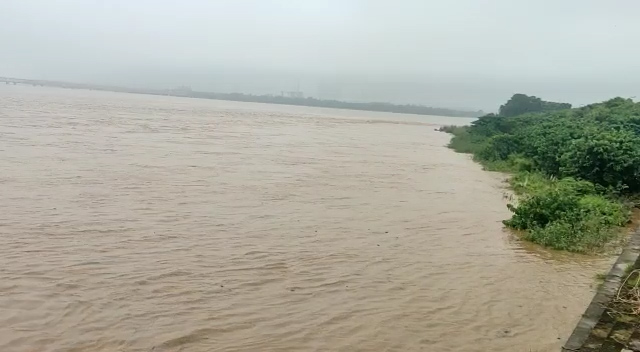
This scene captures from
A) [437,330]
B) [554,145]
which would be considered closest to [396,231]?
[437,330]

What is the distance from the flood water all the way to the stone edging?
1.37 feet

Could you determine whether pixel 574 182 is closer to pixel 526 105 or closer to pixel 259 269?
pixel 259 269

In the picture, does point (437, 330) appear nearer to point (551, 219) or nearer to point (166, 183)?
point (551, 219)

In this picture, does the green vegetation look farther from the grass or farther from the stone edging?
the stone edging

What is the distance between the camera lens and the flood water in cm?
573

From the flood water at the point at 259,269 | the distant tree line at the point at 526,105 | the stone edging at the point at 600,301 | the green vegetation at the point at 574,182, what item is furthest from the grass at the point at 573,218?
the distant tree line at the point at 526,105

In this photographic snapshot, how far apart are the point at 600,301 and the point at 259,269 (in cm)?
442

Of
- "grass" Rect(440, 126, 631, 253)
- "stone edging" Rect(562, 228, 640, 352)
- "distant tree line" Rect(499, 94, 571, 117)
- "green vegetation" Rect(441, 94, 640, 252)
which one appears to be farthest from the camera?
"distant tree line" Rect(499, 94, 571, 117)

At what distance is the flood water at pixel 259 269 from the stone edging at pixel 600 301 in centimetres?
42

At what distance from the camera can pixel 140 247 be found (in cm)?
849

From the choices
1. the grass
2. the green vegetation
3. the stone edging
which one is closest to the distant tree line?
A: the green vegetation

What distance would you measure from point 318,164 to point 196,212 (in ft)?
37.9

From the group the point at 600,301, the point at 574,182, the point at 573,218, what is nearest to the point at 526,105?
the point at 574,182

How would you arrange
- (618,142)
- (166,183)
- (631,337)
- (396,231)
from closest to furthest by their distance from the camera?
(631,337)
(396,231)
(166,183)
(618,142)
